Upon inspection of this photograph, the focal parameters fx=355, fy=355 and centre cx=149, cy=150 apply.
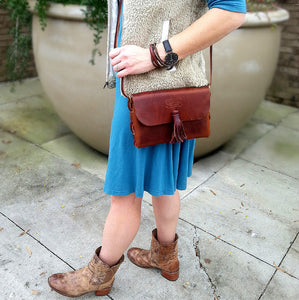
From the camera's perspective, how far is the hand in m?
1.16

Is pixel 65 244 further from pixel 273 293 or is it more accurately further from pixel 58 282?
pixel 273 293

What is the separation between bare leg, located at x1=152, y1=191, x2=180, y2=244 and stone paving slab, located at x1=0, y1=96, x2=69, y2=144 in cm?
192

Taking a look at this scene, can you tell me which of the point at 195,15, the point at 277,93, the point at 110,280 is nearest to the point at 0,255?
the point at 110,280

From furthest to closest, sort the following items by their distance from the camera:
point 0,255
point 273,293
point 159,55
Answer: point 0,255
point 273,293
point 159,55

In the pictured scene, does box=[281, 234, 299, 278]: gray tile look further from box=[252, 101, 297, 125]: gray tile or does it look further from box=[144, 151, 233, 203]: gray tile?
box=[252, 101, 297, 125]: gray tile

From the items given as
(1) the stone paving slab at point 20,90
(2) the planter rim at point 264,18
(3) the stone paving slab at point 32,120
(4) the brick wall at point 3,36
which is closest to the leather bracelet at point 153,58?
(2) the planter rim at point 264,18

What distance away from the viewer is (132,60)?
116 centimetres

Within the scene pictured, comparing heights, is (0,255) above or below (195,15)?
below

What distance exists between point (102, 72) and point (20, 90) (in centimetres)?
249

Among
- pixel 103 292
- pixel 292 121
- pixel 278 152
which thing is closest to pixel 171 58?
pixel 103 292

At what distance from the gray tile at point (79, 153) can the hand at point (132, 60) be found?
5.18ft

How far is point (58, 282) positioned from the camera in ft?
5.19

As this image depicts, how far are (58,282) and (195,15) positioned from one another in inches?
49.2

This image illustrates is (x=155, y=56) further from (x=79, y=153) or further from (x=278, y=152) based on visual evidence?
(x=278, y=152)
